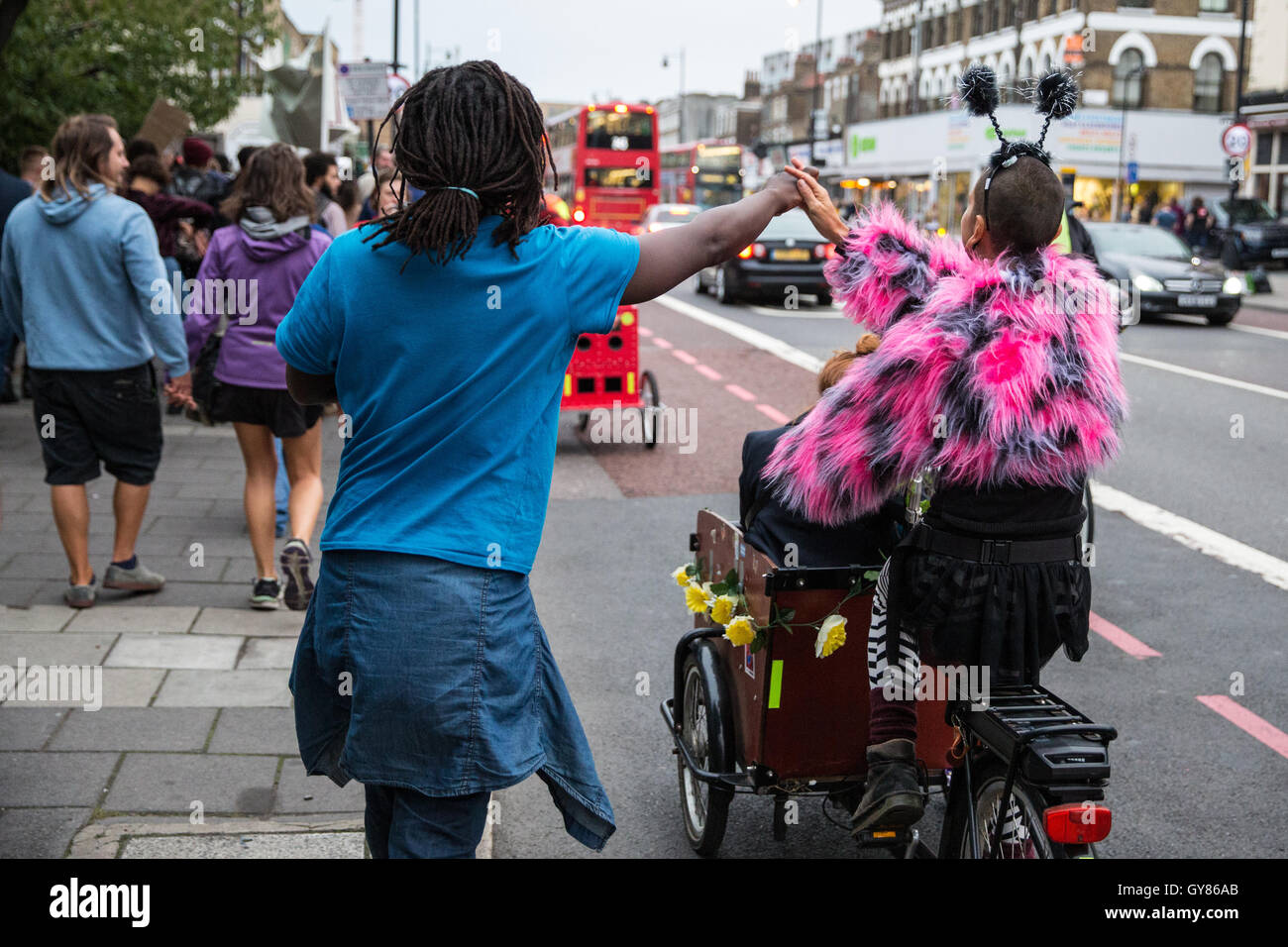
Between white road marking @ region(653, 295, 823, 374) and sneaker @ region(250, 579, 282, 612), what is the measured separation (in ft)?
24.6

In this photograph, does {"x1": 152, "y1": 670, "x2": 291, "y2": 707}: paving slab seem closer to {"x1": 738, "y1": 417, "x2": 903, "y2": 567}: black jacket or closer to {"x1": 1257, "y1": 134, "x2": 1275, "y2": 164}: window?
{"x1": 738, "y1": 417, "x2": 903, "y2": 567}: black jacket

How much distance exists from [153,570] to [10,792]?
2675mm

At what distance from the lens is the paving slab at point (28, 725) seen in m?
4.36

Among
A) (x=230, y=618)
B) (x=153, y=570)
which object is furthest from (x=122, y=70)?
(x=230, y=618)

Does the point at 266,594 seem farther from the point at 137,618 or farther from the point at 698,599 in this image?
the point at 698,599

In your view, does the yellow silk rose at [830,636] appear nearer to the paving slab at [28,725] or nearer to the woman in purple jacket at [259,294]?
the paving slab at [28,725]

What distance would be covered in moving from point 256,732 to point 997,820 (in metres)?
2.67

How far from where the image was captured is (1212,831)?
4.07m

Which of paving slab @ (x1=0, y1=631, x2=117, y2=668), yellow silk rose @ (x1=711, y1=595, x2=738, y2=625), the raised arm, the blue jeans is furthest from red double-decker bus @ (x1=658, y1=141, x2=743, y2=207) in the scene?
the blue jeans

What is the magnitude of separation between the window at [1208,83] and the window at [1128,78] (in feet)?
6.63

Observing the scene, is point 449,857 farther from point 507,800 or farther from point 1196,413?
point 1196,413

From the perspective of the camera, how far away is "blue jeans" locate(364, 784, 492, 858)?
7.67 ft

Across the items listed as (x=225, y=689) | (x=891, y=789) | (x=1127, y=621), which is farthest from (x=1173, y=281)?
(x=891, y=789)

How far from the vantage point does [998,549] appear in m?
2.81
